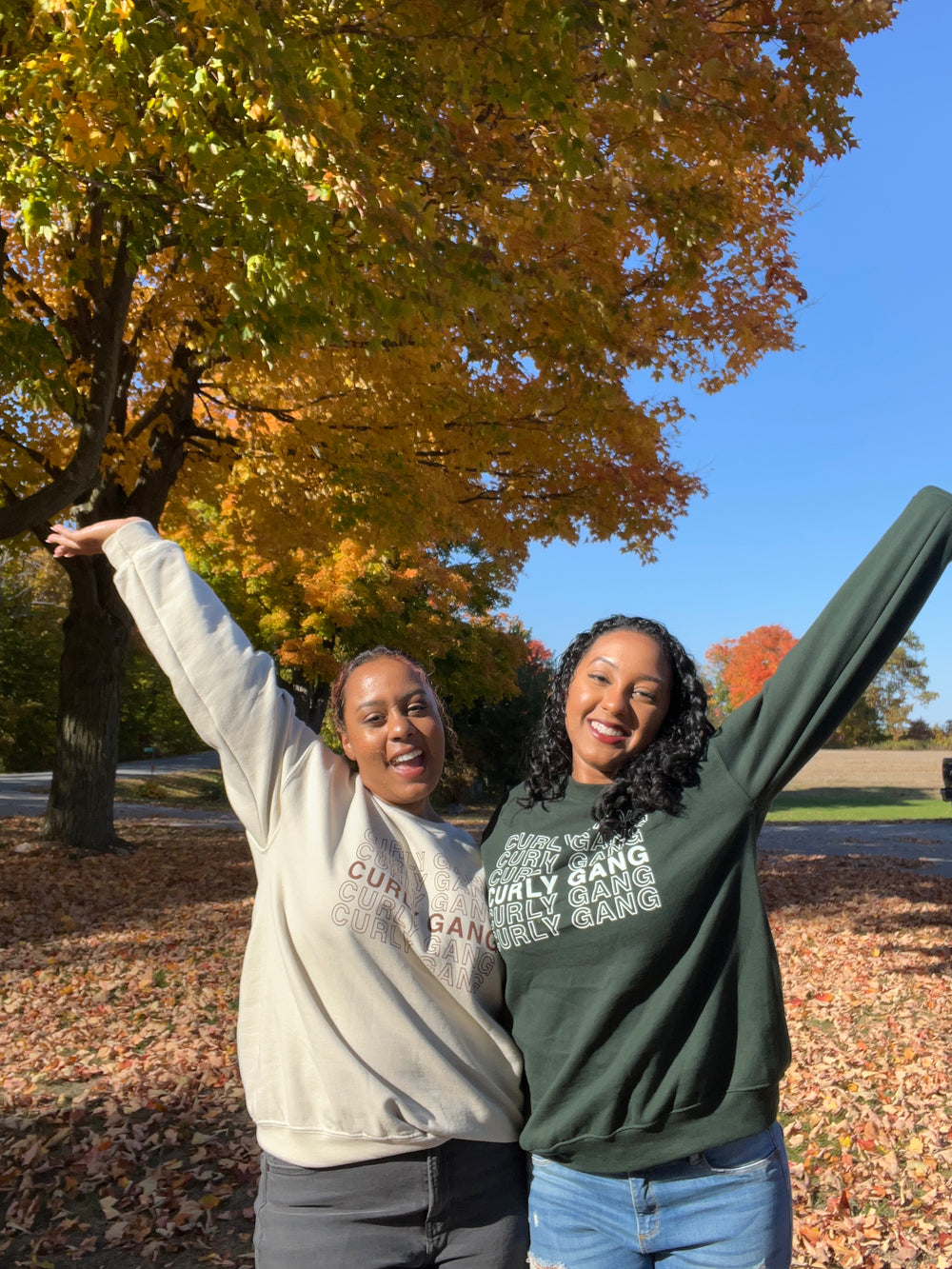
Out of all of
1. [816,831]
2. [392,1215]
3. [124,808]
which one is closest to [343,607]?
[124,808]

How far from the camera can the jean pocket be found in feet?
6.32

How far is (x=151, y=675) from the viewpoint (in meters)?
35.2

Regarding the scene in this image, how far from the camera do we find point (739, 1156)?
6.35ft

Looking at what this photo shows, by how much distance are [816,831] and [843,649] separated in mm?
19253

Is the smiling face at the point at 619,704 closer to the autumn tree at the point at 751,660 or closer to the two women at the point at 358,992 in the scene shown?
the two women at the point at 358,992

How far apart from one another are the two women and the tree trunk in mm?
10026

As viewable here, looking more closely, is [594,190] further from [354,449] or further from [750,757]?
[750,757]

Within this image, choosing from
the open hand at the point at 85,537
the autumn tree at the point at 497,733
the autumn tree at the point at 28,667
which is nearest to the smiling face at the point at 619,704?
the open hand at the point at 85,537

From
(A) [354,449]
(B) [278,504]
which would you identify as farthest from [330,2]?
(B) [278,504]

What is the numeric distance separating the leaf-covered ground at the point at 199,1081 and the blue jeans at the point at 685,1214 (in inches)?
94.9

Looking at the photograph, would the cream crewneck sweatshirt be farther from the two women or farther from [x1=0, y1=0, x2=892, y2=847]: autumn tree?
[x1=0, y1=0, x2=892, y2=847]: autumn tree

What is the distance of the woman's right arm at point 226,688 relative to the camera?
219cm

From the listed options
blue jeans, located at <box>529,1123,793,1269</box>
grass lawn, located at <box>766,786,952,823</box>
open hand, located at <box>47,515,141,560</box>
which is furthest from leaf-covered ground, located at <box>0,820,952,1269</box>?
grass lawn, located at <box>766,786,952,823</box>

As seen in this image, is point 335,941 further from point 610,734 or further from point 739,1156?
point 739,1156
